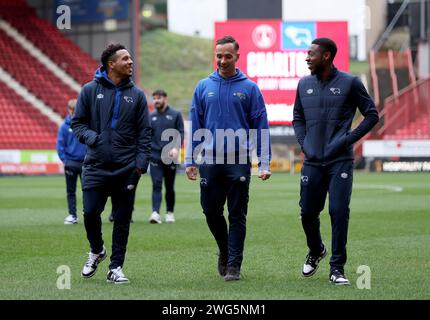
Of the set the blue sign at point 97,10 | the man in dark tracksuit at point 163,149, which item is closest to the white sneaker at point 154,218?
the man in dark tracksuit at point 163,149

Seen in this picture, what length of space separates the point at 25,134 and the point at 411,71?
21.8 meters

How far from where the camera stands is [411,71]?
53312 mm

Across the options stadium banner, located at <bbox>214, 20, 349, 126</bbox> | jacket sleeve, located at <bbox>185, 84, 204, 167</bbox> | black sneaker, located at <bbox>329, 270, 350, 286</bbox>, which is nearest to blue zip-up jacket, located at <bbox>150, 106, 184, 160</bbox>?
jacket sleeve, located at <bbox>185, 84, 204, 167</bbox>

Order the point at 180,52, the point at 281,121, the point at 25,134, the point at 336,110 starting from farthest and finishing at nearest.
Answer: the point at 180,52 < the point at 25,134 < the point at 281,121 < the point at 336,110

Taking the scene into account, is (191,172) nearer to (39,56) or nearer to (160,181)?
(160,181)

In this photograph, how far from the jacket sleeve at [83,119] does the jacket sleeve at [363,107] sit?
2.43 metres

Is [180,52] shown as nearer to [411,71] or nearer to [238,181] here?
[411,71]

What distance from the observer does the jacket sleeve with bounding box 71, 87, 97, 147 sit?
9.12 meters

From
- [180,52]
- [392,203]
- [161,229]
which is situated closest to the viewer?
[161,229]

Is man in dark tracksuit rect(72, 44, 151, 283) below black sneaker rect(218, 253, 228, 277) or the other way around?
the other way around

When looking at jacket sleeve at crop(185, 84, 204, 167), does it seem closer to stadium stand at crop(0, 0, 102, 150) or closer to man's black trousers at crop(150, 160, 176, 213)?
man's black trousers at crop(150, 160, 176, 213)

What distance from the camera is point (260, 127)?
953 centimetres

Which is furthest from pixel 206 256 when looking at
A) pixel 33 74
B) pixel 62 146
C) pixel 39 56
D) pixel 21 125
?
pixel 39 56
